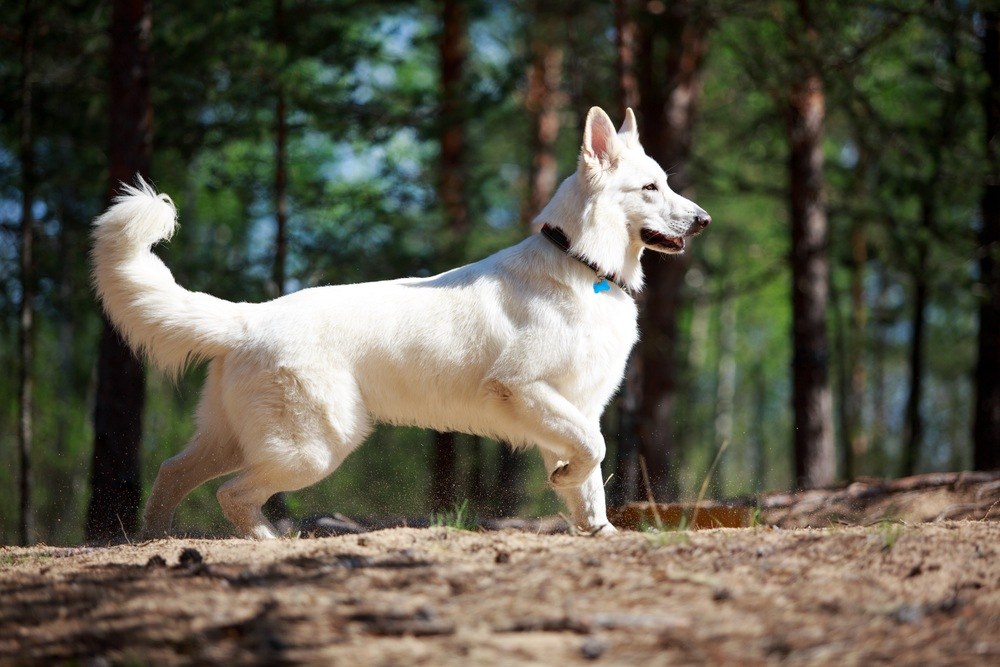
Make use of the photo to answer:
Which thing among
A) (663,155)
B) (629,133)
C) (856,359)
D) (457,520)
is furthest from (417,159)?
(457,520)

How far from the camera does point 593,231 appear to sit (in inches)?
227

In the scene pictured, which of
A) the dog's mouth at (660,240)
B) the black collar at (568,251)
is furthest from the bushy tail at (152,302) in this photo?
the dog's mouth at (660,240)

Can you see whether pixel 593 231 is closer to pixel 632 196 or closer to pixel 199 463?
pixel 632 196

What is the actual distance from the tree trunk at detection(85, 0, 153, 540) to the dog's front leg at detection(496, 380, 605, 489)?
15.0 feet

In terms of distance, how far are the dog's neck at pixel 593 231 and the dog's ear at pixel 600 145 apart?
177 millimetres

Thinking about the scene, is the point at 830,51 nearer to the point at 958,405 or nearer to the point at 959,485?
the point at 959,485

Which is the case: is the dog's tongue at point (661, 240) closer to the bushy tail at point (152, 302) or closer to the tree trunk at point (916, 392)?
the bushy tail at point (152, 302)

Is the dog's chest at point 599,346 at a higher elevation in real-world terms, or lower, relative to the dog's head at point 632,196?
lower

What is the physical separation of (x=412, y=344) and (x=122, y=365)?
4413 millimetres

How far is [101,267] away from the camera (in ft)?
17.9

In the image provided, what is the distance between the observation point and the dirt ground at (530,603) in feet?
10.2

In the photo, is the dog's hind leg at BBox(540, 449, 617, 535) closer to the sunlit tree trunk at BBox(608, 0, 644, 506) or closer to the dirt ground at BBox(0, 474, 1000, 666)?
the dirt ground at BBox(0, 474, 1000, 666)

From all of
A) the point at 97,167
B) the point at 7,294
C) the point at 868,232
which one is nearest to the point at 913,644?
the point at 97,167

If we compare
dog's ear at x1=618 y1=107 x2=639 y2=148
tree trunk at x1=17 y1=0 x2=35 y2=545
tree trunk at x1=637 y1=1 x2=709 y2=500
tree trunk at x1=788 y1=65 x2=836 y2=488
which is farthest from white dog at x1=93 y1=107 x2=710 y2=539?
tree trunk at x1=788 y1=65 x2=836 y2=488
